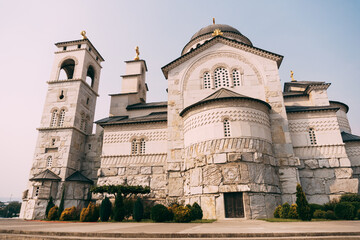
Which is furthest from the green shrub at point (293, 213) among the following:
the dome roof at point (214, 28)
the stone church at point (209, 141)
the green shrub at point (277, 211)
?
the dome roof at point (214, 28)

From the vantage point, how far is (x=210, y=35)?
3175 cm

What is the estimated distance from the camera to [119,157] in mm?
22016

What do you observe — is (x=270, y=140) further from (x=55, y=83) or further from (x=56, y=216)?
(x=55, y=83)

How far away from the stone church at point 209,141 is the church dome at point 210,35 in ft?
32.1

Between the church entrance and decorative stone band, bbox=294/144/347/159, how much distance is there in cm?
754

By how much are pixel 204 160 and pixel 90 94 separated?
19.5 meters

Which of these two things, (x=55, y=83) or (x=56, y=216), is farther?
(x=55, y=83)

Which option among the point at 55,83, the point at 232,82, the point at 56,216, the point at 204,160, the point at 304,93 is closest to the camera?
the point at 204,160

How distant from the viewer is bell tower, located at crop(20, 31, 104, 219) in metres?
22.0

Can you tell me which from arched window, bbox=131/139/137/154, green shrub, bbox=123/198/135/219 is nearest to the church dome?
arched window, bbox=131/139/137/154

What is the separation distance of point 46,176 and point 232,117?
18.6 meters

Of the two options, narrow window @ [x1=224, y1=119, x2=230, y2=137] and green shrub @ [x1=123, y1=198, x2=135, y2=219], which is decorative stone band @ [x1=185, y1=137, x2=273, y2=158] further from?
green shrub @ [x1=123, y1=198, x2=135, y2=219]

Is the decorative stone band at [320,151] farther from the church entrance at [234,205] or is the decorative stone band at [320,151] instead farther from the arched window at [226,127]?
the church entrance at [234,205]

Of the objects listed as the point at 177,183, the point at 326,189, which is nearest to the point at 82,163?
the point at 177,183
